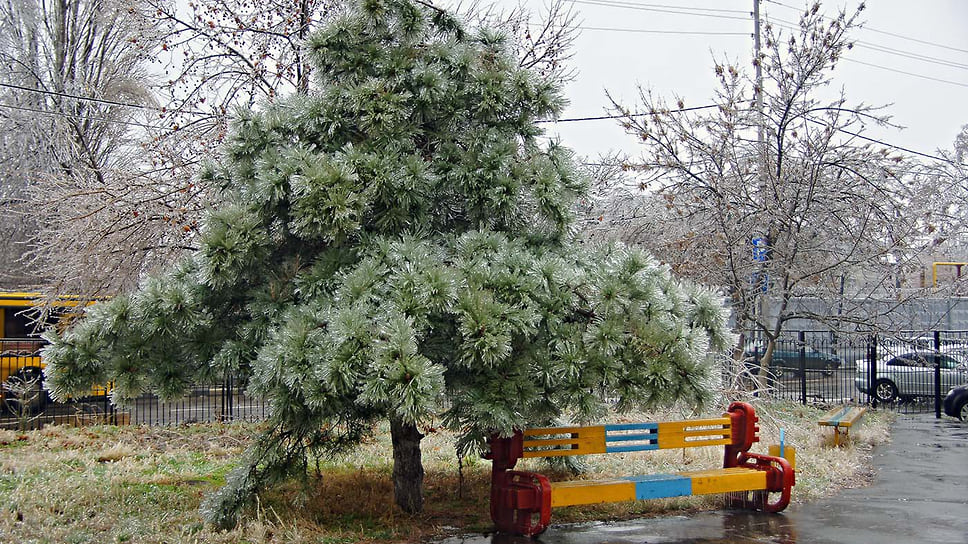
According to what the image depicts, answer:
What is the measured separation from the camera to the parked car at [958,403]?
15.3 meters

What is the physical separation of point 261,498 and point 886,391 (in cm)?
1506

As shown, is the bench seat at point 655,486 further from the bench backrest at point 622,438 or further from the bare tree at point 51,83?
the bare tree at point 51,83

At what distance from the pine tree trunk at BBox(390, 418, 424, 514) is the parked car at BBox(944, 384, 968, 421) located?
1217cm

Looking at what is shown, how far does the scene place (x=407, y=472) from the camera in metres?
7.20

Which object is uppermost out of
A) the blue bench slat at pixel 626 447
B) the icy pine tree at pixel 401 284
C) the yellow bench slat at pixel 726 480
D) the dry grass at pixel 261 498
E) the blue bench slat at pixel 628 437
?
the icy pine tree at pixel 401 284

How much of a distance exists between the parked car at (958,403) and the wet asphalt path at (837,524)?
6299mm

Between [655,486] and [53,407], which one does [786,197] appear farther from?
[53,407]

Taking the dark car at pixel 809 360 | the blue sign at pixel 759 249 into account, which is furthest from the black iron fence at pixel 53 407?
the dark car at pixel 809 360

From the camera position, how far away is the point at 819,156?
11.5 m

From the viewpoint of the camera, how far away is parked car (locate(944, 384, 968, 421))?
15.3 metres

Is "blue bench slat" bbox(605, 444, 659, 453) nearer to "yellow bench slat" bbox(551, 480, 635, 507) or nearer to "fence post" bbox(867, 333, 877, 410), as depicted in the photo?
"yellow bench slat" bbox(551, 480, 635, 507)

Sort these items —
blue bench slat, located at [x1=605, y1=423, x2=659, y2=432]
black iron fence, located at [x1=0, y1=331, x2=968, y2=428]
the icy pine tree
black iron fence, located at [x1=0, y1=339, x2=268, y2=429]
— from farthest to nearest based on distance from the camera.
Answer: black iron fence, located at [x1=0, y1=331, x2=968, y2=428], black iron fence, located at [x1=0, y1=339, x2=268, y2=429], blue bench slat, located at [x1=605, y1=423, x2=659, y2=432], the icy pine tree

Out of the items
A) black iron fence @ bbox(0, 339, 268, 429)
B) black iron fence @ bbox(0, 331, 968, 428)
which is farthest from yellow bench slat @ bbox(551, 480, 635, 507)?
black iron fence @ bbox(0, 339, 268, 429)

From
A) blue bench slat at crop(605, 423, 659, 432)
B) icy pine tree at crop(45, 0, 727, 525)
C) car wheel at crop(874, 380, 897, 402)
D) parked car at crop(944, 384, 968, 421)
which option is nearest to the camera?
icy pine tree at crop(45, 0, 727, 525)
